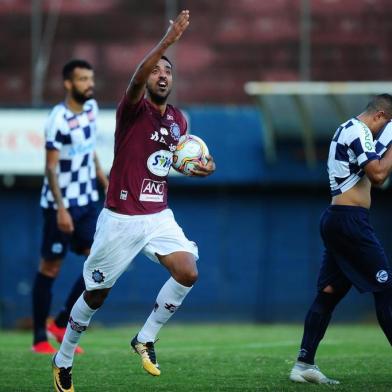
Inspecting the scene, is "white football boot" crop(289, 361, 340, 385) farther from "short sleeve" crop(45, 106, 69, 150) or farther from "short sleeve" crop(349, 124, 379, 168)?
"short sleeve" crop(45, 106, 69, 150)

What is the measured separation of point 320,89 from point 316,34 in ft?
9.19

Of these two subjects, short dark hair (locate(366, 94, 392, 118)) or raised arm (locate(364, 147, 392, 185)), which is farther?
short dark hair (locate(366, 94, 392, 118))

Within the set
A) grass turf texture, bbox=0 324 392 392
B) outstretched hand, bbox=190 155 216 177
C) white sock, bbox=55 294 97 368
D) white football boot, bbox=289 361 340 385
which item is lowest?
grass turf texture, bbox=0 324 392 392

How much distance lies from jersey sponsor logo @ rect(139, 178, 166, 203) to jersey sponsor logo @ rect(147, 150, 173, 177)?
0.07m

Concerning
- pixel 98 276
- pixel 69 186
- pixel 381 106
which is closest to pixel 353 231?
pixel 381 106

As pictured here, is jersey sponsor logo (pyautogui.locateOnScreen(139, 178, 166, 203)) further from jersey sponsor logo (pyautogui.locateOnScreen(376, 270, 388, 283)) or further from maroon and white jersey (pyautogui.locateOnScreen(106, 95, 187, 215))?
jersey sponsor logo (pyautogui.locateOnScreen(376, 270, 388, 283))

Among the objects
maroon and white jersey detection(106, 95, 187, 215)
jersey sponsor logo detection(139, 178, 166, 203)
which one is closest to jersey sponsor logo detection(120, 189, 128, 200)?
maroon and white jersey detection(106, 95, 187, 215)

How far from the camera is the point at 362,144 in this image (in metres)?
7.26

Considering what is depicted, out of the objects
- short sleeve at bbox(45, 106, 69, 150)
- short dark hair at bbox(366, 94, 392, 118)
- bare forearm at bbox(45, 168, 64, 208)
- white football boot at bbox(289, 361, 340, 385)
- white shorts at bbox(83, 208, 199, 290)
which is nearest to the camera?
white shorts at bbox(83, 208, 199, 290)

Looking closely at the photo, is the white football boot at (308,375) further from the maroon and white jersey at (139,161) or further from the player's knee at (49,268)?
the player's knee at (49,268)

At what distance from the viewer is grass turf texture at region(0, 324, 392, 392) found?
7.29 meters

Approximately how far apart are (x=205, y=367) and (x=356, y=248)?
5.94 feet

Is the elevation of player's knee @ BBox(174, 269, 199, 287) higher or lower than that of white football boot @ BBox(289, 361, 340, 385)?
higher

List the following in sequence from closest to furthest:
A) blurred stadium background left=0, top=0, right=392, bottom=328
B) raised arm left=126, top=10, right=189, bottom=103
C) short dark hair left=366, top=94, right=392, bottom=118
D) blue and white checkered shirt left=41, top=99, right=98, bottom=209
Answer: raised arm left=126, top=10, right=189, bottom=103
short dark hair left=366, top=94, right=392, bottom=118
blue and white checkered shirt left=41, top=99, right=98, bottom=209
blurred stadium background left=0, top=0, right=392, bottom=328
